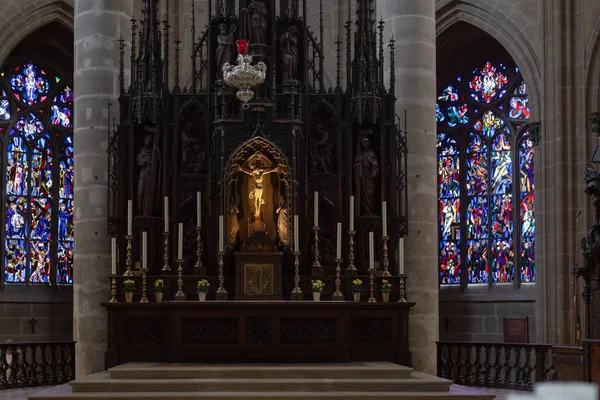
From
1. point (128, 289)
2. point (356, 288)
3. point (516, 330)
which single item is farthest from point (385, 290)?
point (516, 330)

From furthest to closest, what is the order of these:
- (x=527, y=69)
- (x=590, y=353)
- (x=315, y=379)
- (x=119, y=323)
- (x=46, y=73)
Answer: (x=46, y=73) < (x=527, y=69) < (x=119, y=323) < (x=315, y=379) < (x=590, y=353)

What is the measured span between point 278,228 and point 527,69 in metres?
9.51

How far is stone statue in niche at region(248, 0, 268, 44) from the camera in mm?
13531

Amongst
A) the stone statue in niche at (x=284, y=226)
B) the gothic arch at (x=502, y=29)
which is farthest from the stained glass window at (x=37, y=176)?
the stone statue in niche at (x=284, y=226)

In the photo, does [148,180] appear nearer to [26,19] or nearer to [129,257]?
[129,257]

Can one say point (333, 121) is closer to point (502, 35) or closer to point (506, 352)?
point (506, 352)

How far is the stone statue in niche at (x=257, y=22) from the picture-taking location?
13.5 meters

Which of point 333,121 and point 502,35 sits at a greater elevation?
point 502,35

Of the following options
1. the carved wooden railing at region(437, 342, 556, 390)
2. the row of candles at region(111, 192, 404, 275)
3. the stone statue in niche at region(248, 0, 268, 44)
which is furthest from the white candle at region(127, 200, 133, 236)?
the carved wooden railing at region(437, 342, 556, 390)

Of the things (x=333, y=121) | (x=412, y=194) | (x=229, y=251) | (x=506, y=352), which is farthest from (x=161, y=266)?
(x=506, y=352)

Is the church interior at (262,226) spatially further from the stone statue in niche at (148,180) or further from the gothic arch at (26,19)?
the gothic arch at (26,19)

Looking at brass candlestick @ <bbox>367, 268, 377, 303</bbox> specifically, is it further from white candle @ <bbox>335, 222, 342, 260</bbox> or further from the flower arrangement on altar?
the flower arrangement on altar

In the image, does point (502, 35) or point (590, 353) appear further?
point (502, 35)

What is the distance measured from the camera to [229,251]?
13.3 m
